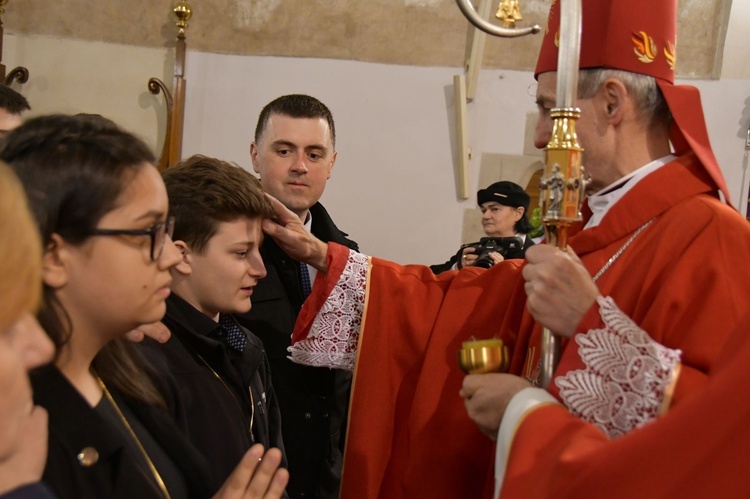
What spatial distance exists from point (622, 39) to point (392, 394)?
1256 mm

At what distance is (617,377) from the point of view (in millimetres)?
1703

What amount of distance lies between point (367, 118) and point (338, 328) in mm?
4449

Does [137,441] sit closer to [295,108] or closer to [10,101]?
[295,108]

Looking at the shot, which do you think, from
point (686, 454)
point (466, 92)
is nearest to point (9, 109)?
point (686, 454)

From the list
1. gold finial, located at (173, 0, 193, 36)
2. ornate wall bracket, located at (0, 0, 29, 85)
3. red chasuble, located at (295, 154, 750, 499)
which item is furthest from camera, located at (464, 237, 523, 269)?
ornate wall bracket, located at (0, 0, 29, 85)

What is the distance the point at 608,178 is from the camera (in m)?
2.22

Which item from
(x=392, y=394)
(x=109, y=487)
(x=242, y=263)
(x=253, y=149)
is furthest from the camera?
(x=253, y=149)

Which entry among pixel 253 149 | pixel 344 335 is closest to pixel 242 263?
pixel 344 335

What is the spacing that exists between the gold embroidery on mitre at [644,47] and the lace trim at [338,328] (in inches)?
42.7

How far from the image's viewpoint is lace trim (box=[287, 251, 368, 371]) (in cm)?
274

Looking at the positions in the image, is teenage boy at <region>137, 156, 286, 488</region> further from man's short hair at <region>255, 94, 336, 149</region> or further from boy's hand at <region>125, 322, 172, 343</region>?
man's short hair at <region>255, 94, 336, 149</region>

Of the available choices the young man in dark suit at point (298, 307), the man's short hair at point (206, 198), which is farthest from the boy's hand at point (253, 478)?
the young man in dark suit at point (298, 307)

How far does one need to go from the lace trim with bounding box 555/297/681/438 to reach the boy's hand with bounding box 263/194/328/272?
1.15m

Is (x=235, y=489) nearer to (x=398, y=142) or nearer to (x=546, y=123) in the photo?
(x=546, y=123)
